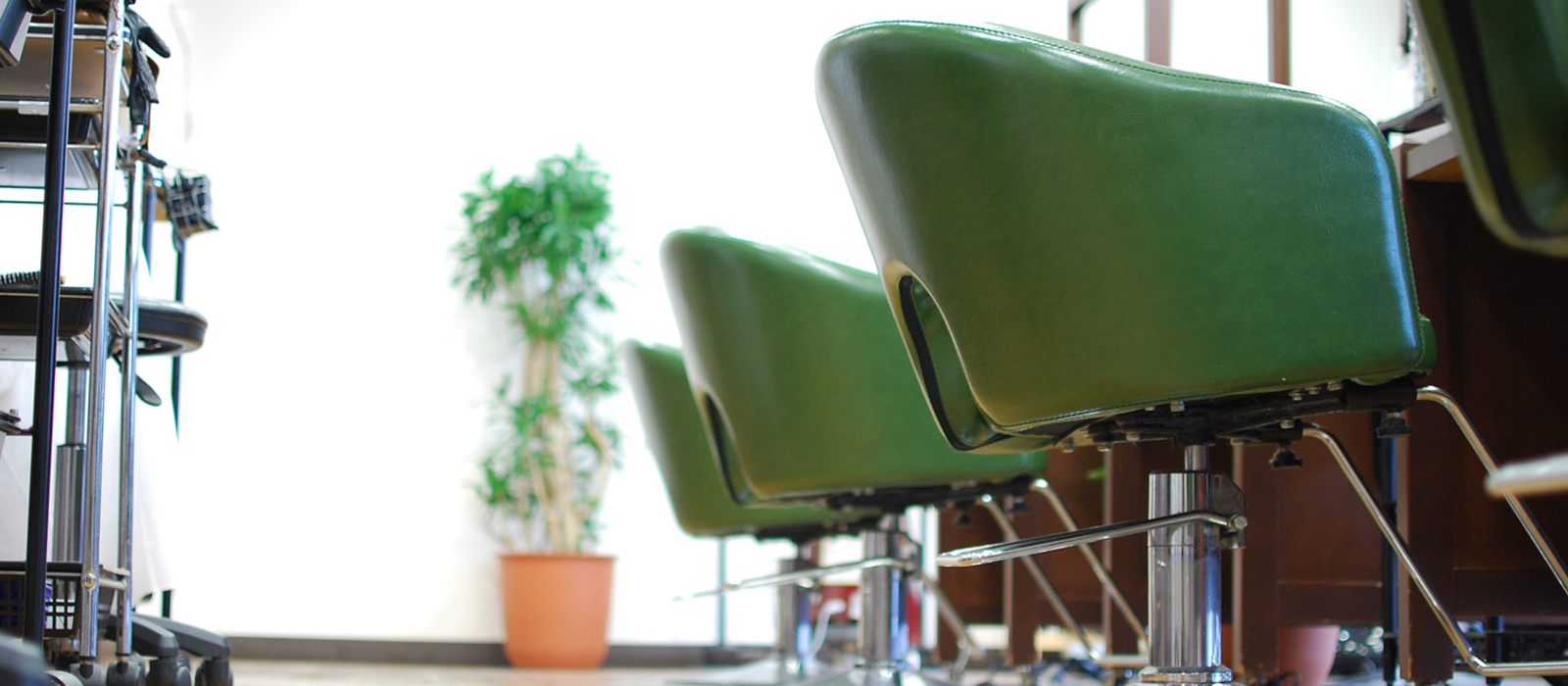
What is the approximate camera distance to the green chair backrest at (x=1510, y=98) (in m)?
0.63

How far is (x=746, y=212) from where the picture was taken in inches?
189

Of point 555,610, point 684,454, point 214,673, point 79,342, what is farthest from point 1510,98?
Answer: point 555,610

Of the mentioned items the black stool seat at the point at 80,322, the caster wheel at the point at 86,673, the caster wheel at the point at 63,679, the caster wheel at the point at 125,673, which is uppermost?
the black stool seat at the point at 80,322

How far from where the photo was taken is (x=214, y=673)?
6.62 feet

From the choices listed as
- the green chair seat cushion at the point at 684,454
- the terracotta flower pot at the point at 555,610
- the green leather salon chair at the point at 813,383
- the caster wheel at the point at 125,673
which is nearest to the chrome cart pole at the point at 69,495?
the caster wheel at the point at 125,673

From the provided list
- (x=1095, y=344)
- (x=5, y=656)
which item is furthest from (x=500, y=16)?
(x=5, y=656)

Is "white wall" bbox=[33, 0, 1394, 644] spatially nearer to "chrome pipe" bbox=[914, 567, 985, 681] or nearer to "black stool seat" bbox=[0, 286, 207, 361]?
"chrome pipe" bbox=[914, 567, 985, 681]

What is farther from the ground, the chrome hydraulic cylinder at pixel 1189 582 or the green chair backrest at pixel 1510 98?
the green chair backrest at pixel 1510 98

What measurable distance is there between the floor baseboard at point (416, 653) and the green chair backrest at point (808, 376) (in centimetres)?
266

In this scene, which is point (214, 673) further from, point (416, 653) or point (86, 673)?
point (416, 653)

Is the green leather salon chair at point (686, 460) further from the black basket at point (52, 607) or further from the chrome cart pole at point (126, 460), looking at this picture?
the black basket at point (52, 607)

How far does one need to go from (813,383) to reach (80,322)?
917 millimetres

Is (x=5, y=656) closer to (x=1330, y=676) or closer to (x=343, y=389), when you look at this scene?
(x=1330, y=676)

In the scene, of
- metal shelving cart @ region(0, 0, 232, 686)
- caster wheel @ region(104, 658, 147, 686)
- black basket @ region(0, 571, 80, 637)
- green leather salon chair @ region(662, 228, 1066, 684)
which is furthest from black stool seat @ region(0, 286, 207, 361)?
green leather salon chair @ region(662, 228, 1066, 684)
